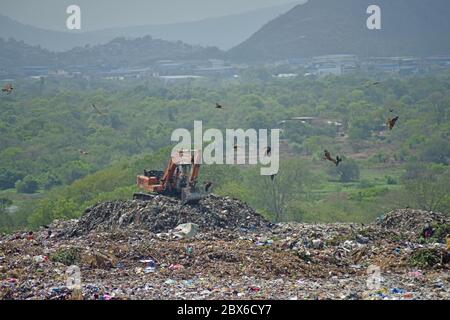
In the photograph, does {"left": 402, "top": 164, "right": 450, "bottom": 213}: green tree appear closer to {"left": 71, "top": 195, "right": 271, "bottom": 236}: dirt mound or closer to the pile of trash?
{"left": 71, "top": 195, "right": 271, "bottom": 236}: dirt mound

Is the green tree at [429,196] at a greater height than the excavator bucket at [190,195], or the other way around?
the excavator bucket at [190,195]

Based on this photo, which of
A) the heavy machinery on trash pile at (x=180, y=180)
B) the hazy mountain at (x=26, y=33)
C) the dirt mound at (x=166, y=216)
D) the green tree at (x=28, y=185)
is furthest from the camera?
the hazy mountain at (x=26, y=33)

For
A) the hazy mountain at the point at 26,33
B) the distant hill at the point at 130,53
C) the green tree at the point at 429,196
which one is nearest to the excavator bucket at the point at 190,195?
the green tree at the point at 429,196

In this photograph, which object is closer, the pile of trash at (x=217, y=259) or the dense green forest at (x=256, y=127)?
the pile of trash at (x=217, y=259)

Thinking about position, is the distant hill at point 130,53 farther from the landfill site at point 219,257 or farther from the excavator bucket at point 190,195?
the landfill site at point 219,257

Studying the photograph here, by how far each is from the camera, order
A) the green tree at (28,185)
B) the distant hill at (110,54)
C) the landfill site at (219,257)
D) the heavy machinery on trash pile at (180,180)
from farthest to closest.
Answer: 1. the distant hill at (110,54)
2. the green tree at (28,185)
3. the heavy machinery on trash pile at (180,180)
4. the landfill site at (219,257)

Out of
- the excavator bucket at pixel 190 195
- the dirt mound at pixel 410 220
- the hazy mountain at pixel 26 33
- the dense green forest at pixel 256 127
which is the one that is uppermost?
the hazy mountain at pixel 26 33

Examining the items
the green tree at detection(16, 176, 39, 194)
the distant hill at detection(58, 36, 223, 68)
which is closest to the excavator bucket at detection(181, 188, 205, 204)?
the green tree at detection(16, 176, 39, 194)
